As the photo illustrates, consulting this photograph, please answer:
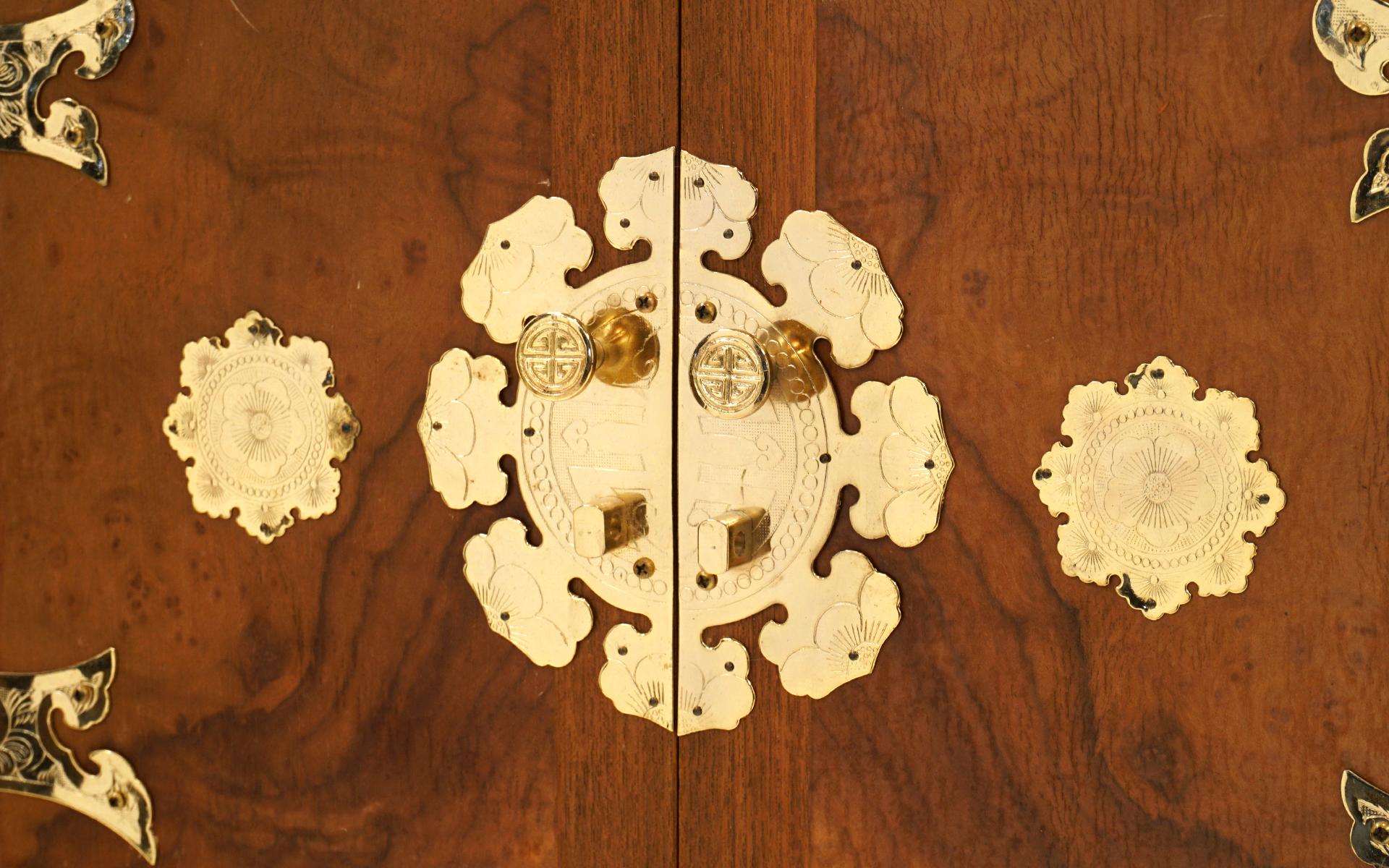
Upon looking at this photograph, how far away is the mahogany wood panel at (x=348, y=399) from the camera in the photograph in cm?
61

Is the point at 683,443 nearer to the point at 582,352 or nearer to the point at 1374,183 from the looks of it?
the point at 582,352

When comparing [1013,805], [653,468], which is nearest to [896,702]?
[1013,805]

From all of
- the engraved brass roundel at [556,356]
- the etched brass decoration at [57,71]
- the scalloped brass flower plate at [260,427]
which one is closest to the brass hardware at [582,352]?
the engraved brass roundel at [556,356]

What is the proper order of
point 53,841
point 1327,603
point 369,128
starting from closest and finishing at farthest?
point 1327,603 → point 369,128 → point 53,841

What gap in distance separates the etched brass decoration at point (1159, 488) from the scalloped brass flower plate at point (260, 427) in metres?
0.41

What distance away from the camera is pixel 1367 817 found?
19.4 inches

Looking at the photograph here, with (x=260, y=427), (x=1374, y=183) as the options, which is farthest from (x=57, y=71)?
(x=1374, y=183)

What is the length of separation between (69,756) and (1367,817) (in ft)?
2.54

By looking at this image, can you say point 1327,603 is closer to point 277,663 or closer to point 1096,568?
point 1096,568

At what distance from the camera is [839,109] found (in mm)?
550

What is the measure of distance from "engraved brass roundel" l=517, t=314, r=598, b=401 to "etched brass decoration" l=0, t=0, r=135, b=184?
0.34 m

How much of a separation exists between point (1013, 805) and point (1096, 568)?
132 millimetres

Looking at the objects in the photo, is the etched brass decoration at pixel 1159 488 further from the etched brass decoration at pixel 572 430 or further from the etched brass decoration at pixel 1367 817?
the etched brass decoration at pixel 572 430

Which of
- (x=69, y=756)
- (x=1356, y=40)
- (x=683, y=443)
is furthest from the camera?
(x=69, y=756)
